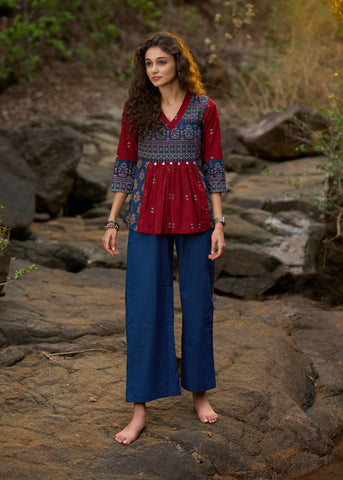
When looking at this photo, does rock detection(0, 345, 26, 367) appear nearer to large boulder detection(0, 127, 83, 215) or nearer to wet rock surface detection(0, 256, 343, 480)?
wet rock surface detection(0, 256, 343, 480)

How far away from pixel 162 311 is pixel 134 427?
56 centimetres

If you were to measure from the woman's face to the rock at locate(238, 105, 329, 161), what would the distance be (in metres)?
5.37

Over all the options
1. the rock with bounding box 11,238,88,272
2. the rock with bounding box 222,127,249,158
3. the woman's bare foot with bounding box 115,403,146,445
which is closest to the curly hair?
the woman's bare foot with bounding box 115,403,146,445

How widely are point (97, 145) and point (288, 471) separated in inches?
314

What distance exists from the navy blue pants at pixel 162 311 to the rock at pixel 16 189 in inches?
143

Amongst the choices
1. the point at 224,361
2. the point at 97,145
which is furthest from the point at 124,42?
the point at 224,361

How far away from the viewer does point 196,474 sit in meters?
2.81

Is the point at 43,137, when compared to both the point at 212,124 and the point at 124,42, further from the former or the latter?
the point at 124,42

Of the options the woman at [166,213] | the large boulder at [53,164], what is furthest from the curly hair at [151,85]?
the large boulder at [53,164]

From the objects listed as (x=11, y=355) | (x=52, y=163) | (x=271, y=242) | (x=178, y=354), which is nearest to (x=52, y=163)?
(x=52, y=163)

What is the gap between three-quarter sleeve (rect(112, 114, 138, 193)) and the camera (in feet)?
10.1

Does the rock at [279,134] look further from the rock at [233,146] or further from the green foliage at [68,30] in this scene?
the green foliage at [68,30]

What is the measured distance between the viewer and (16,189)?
661 centimetres

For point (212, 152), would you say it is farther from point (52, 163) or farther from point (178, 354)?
point (52, 163)
